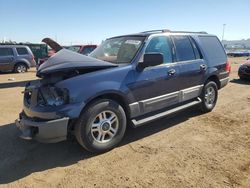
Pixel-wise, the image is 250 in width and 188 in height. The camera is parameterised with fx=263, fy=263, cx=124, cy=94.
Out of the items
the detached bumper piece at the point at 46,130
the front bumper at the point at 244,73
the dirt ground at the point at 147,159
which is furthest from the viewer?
the front bumper at the point at 244,73

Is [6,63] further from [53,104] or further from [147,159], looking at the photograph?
[147,159]

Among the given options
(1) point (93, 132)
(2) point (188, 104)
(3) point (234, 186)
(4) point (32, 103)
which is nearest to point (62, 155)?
(1) point (93, 132)

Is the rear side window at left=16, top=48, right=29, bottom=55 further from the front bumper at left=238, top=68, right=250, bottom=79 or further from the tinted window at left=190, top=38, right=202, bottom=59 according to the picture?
the tinted window at left=190, top=38, right=202, bottom=59

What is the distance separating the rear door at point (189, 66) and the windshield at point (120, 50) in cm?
92

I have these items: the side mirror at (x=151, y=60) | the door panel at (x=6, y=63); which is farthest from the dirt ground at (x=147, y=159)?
the door panel at (x=6, y=63)

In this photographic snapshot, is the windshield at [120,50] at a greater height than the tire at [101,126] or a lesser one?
greater

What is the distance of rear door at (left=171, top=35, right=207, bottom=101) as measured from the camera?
A: 5297mm

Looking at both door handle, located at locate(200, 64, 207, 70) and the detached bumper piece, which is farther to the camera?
door handle, located at locate(200, 64, 207, 70)

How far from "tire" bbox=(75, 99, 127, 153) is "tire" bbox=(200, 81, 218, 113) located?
2508 mm

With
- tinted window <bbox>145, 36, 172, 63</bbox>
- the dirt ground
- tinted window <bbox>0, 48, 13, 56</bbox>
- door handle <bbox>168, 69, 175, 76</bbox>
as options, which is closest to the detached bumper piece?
the dirt ground

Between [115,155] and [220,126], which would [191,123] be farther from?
[115,155]

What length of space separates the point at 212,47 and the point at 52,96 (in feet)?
13.8

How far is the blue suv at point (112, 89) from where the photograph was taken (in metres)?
3.74

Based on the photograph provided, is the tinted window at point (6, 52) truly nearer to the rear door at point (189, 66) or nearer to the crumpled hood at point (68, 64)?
the crumpled hood at point (68, 64)
